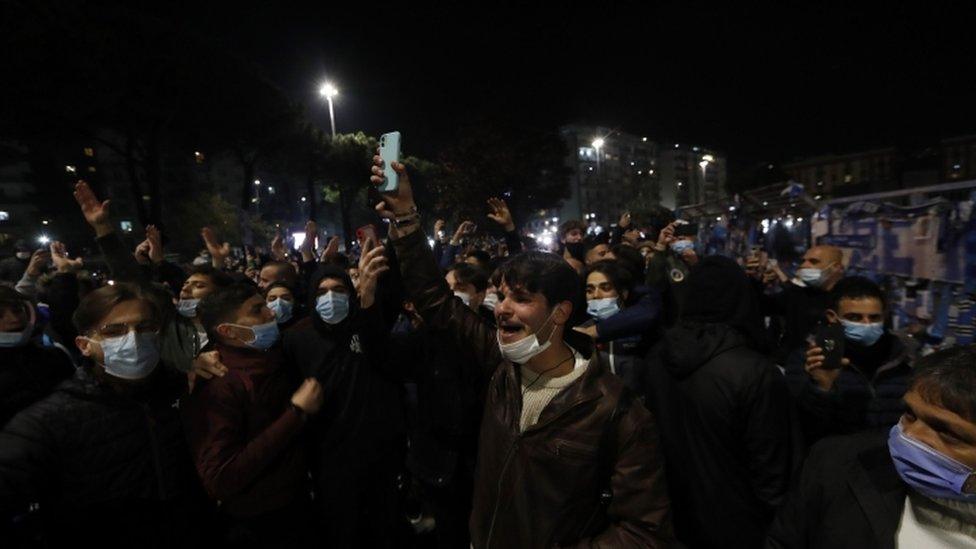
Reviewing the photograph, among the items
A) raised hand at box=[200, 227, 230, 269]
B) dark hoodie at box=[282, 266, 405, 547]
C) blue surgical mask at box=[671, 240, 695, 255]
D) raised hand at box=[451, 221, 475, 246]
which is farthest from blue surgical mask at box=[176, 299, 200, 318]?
blue surgical mask at box=[671, 240, 695, 255]

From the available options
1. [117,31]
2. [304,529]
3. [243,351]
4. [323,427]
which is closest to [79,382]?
[243,351]

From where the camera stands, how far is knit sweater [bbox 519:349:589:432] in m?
2.06

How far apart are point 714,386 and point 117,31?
23.9 m

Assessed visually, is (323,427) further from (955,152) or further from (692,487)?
(955,152)

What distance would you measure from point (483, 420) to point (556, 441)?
51cm

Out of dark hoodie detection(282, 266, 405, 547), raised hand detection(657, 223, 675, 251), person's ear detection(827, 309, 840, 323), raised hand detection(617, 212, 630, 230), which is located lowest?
dark hoodie detection(282, 266, 405, 547)

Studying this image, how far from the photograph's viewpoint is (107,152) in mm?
65375

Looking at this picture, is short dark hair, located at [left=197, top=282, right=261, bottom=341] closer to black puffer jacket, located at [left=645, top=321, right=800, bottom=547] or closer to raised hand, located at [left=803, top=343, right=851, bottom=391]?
black puffer jacket, located at [left=645, top=321, right=800, bottom=547]

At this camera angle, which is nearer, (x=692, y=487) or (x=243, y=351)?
(x=692, y=487)

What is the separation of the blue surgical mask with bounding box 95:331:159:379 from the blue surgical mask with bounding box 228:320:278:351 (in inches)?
19.5

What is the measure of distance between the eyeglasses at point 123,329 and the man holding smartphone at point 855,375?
337 cm

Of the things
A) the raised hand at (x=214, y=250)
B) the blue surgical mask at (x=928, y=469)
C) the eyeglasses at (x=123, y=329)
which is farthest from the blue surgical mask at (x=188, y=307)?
the blue surgical mask at (x=928, y=469)

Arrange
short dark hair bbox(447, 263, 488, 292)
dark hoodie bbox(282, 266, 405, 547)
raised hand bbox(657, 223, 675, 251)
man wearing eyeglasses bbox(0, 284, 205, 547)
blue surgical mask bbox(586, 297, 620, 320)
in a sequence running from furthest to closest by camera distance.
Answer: raised hand bbox(657, 223, 675, 251) < short dark hair bbox(447, 263, 488, 292) < blue surgical mask bbox(586, 297, 620, 320) < dark hoodie bbox(282, 266, 405, 547) < man wearing eyeglasses bbox(0, 284, 205, 547)

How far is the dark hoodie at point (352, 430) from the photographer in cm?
308
